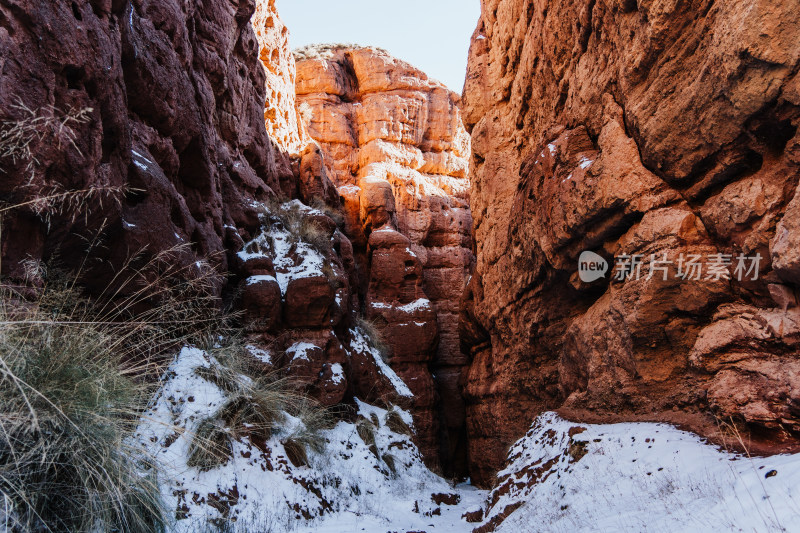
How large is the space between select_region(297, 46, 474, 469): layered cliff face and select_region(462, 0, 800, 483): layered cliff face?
23.4 feet

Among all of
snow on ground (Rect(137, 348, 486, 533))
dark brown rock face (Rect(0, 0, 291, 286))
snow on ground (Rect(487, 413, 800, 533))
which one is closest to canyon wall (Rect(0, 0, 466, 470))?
dark brown rock face (Rect(0, 0, 291, 286))

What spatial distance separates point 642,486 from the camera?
3.81 meters

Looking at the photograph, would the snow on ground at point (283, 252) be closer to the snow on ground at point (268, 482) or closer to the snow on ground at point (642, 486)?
the snow on ground at point (268, 482)

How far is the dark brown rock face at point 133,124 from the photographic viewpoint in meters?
4.36

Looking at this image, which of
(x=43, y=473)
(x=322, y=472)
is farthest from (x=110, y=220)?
(x=322, y=472)

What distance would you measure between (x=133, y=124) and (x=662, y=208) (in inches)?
302

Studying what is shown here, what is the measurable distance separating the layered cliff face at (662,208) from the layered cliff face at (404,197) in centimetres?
712

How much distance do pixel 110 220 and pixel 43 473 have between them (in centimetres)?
399

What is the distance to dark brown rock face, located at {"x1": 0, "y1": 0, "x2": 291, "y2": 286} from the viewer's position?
14.3 ft

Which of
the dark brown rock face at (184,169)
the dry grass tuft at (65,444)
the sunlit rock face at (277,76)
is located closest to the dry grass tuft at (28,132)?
the dark brown rock face at (184,169)

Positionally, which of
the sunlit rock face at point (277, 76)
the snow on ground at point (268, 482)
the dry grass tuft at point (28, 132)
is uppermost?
the sunlit rock face at point (277, 76)

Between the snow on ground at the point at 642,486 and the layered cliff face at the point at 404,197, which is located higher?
the layered cliff face at the point at 404,197

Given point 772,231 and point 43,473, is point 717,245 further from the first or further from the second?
point 43,473

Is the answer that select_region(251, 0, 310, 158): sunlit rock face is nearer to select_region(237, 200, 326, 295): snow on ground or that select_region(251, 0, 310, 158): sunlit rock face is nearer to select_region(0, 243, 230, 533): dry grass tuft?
select_region(237, 200, 326, 295): snow on ground
